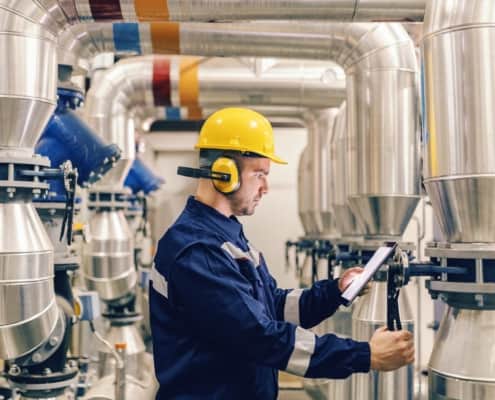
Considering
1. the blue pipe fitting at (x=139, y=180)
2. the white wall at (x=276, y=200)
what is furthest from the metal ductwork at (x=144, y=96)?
the white wall at (x=276, y=200)

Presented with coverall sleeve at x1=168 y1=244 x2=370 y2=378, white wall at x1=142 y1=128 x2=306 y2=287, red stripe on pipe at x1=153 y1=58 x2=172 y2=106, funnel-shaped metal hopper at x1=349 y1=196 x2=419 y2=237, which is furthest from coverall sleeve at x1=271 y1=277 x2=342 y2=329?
white wall at x1=142 y1=128 x2=306 y2=287

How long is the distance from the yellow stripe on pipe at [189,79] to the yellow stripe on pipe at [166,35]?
1036 millimetres

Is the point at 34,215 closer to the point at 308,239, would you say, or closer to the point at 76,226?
the point at 76,226

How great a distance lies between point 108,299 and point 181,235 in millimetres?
2313

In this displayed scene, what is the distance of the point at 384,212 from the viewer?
7.65 ft

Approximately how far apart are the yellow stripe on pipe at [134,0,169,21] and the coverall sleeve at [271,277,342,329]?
0.84 meters

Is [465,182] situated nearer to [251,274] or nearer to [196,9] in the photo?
[251,274]

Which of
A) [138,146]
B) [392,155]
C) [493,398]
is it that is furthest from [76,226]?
[138,146]

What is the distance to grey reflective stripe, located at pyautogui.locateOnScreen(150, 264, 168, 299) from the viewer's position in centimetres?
162

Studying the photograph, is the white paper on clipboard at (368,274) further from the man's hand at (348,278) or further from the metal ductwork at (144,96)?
the metal ductwork at (144,96)

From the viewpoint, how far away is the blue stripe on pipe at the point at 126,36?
9.34 feet

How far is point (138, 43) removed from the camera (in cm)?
289

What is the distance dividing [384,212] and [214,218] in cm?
87

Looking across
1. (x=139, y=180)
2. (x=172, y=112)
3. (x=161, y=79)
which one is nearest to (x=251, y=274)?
(x=161, y=79)
